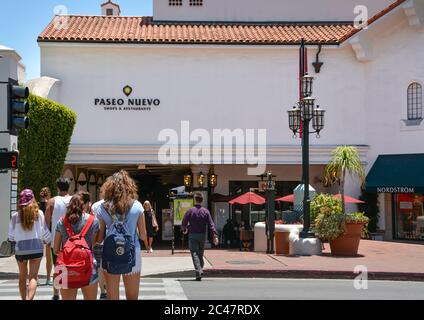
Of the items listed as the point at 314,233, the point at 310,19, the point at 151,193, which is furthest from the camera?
the point at 151,193

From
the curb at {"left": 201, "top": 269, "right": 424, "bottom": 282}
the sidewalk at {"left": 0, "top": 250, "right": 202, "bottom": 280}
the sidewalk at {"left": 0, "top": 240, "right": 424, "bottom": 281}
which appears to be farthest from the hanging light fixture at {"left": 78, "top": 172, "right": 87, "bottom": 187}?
the curb at {"left": 201, "top": 269, "right": 424, "bottom": 282}

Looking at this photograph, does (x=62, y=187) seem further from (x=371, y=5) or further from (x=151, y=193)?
(x=151, y=193)

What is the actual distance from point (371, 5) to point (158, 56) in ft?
39.1

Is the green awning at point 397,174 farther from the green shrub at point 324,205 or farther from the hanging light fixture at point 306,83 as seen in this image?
the hanging light fixture at point 306,83

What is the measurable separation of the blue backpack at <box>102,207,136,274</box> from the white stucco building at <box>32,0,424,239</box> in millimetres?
18609

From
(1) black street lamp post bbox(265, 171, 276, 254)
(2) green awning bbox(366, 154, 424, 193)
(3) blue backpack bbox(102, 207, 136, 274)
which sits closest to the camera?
(3) blue backpack bbox(102, 207, 136, 274)

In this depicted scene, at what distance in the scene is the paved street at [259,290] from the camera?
11594 millimetres

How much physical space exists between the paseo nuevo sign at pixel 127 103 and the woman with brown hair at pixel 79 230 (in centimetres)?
1815

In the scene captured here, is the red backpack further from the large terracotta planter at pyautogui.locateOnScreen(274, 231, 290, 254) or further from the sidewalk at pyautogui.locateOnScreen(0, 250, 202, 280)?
the large terracotta planter at pyautogui.locateOnScreen(274, 231, 290, 254)

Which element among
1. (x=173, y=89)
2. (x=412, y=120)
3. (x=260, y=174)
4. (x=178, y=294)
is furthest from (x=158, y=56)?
(x=178, y=294)

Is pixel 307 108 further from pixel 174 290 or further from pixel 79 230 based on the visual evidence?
pixel 79 230

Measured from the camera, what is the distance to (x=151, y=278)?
15.0 metres

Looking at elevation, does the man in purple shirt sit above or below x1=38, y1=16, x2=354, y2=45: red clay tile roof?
below

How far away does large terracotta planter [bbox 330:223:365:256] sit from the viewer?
19047 mm
